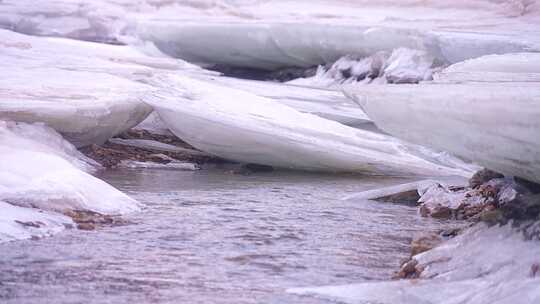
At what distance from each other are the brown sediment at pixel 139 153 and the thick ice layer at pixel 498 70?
2.72 m

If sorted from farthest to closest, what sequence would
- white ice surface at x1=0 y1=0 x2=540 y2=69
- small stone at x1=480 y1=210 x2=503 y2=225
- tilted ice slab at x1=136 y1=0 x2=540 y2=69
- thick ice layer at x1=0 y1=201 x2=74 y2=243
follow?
white ice surface at x1=0 y1=0 x2=540 y2=69 < tilted ice slab at x1=136 y1=0 x2=540 y2=69 < thick ice layer at x1=0 y1=201 x2=74 y2=243 < small stone at x1=480 y1=210 x2=503 y2=225

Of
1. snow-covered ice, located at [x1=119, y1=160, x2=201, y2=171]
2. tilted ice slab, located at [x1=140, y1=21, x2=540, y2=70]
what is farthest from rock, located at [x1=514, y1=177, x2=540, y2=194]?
tilted ice slab, located at [x1=140, y1=21, x2=540, y2=70]

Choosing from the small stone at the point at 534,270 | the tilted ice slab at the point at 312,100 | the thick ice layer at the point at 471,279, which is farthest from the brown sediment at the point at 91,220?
the tilted ice slab at the point at 312,100

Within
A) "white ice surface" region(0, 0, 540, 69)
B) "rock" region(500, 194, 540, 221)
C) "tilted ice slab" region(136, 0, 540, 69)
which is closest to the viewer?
"rock" region(500, 194, 540, 221)

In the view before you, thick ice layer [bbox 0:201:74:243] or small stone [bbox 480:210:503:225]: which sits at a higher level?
small stone [bbox 480:210:503:225]

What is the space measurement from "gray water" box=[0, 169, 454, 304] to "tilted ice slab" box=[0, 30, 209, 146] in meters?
0.70

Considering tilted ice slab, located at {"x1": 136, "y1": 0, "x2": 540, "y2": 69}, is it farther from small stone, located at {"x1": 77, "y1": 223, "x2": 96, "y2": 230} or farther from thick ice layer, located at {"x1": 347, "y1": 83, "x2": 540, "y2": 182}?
small stone, located at {"x1": 77, "y1": 223, "x2": 96, "y2": 230}

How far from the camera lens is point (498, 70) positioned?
18.7ft

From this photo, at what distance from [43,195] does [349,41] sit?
7551 millimetres

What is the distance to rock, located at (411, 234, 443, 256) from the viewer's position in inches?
178

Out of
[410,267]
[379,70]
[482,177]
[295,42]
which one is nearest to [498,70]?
[482,177]

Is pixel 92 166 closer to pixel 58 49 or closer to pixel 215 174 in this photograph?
pixel 215 174

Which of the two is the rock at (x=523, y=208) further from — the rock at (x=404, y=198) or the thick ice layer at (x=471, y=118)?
the rock at (x=404, y=198)

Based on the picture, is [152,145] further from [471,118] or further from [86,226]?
[471,118]
